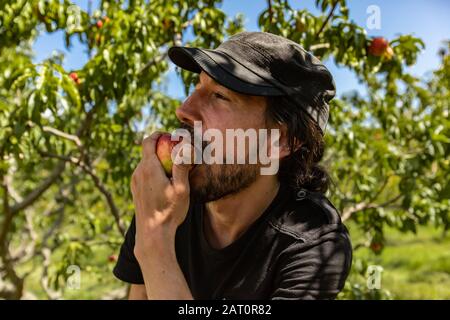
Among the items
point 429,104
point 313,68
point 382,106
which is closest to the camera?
point 313,68

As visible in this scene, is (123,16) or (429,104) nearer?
(123,16)

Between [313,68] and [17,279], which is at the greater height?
[313,68]

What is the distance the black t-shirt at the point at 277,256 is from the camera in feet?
4.52

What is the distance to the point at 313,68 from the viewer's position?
60.2 inches

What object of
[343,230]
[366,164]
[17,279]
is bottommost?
[17,279]

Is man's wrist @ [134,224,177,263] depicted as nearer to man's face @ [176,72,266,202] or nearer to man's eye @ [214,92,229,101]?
man's face @ [176,72,266,202]

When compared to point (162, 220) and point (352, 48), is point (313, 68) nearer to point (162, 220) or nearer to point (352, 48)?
point (162, 220)

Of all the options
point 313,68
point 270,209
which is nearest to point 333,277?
point 270,209

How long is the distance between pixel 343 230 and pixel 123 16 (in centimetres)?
191

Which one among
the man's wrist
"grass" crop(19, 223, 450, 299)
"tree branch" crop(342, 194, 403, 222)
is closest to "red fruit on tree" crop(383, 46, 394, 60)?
"tree branch" crop(342, 194, 403, 222)

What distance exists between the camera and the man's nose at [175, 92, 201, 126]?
4.66 feet

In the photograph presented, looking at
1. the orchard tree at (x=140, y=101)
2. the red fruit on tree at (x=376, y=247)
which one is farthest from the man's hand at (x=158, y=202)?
the red fruit on tree at (x=376, y=247)

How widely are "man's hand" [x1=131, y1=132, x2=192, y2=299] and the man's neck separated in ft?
0.73
